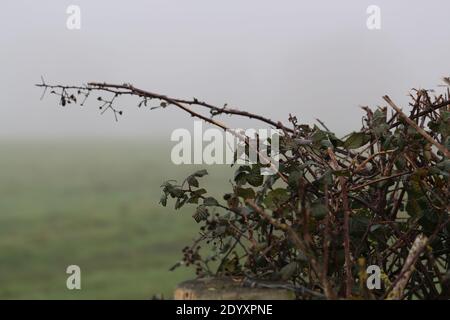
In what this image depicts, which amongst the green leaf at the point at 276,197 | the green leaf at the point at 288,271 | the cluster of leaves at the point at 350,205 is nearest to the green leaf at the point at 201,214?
the cluster of leaves at the point at 350,205

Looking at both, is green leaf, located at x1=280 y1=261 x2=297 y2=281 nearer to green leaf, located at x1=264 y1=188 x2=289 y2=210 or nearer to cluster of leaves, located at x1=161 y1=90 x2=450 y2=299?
cluster of leaves, located at x1=161 y1=90 x2=450 y2=299

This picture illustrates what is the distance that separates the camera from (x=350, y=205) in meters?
2.80

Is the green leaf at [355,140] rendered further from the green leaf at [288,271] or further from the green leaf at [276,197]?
the green leaf at [288,271]

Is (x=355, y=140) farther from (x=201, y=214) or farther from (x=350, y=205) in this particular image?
(x=201, y=214)

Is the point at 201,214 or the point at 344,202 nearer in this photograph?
the point at 344,202

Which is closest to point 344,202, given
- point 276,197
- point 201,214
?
point 276,197

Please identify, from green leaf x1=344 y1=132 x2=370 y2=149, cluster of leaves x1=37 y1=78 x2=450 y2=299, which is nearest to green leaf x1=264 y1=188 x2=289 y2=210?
cluster of leaves x1=37 y1=78 x2=450 y2=299

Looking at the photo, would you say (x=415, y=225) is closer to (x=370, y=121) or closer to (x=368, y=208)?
(x=368, y=208)

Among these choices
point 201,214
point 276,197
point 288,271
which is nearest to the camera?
point 288,271

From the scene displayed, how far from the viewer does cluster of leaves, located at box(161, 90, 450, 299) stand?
2506mm

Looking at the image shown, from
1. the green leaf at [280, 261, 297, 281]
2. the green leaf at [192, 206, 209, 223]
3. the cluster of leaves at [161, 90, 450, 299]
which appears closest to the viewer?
the green leaf at [280, 261, 297, 281]

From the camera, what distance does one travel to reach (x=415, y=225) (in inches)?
103

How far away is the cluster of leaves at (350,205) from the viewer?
2.51m
